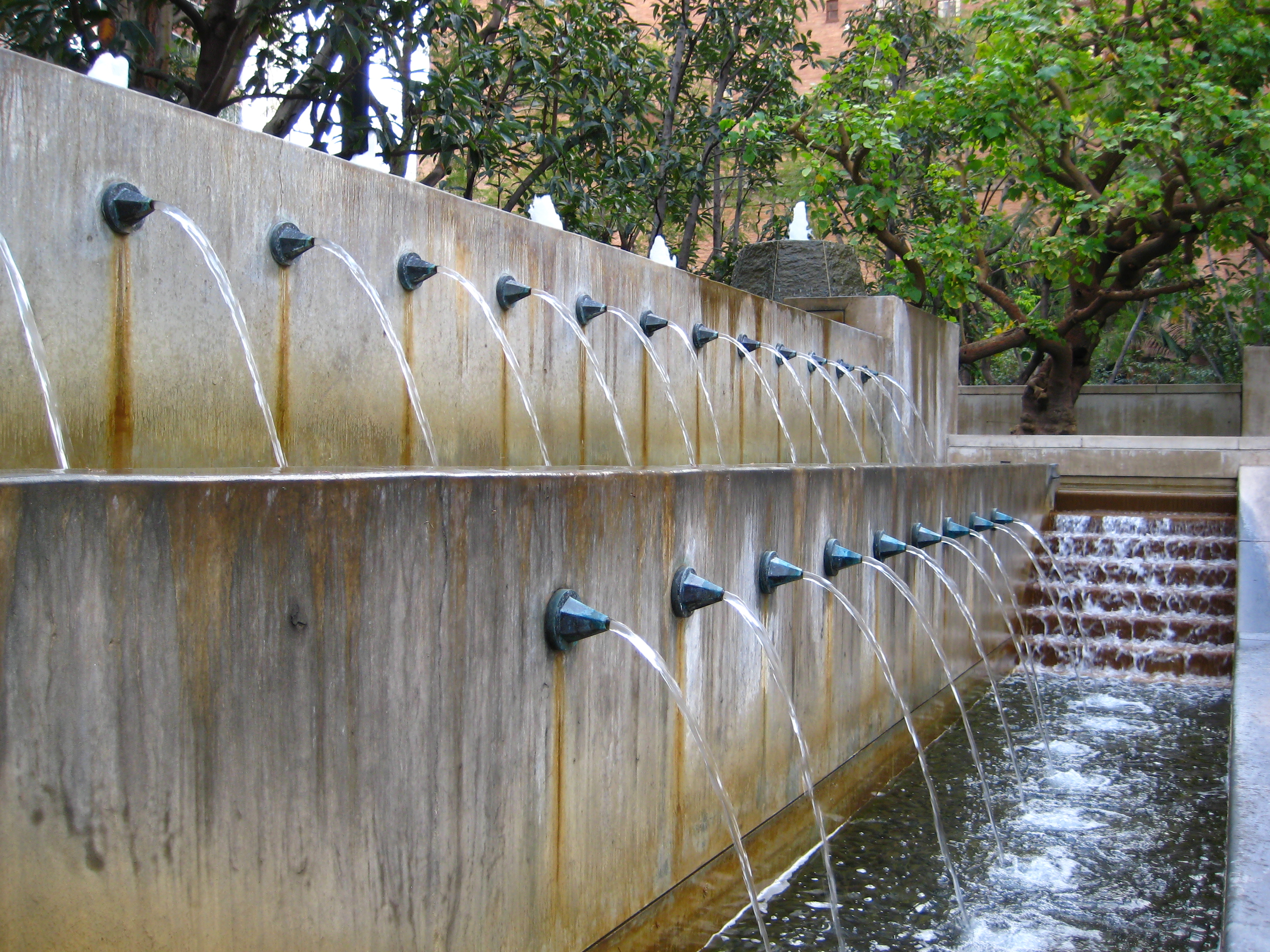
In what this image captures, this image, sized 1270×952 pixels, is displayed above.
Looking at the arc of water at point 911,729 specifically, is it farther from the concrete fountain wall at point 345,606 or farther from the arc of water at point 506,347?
the arc of water at point 506,347

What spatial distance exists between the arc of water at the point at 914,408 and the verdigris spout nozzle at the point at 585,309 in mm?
5990

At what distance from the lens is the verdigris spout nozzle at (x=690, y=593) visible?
3984 mm

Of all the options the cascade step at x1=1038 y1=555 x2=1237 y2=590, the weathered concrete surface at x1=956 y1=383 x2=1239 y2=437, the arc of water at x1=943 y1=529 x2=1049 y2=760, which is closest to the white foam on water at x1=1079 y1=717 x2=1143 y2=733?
the arc of water at x1=943 y1=529 x2=1049 y2=760

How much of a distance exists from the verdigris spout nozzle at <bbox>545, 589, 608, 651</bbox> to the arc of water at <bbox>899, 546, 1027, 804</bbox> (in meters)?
2.56

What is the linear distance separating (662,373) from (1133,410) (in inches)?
670

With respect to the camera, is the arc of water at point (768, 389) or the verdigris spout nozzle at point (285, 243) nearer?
the verdigris spout nozzle at point (285, 243)

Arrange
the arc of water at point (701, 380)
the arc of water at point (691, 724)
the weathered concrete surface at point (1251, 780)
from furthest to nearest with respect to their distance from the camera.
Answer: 1. the arc of water at point (701, 380)
2. the arc of water at point (691, 724)
3. the weathered concrete surface at point (1251, 780)

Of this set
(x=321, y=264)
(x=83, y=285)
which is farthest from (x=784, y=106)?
(x=83, y=285)

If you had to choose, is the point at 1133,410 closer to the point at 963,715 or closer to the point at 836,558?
the point at 963,715

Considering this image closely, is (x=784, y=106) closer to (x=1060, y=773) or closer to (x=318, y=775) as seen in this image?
(x=1060, y=773)

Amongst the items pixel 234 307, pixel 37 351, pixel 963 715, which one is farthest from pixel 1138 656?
pixel 37 351

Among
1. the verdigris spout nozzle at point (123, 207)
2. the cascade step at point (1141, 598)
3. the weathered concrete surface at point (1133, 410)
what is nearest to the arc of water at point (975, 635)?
the cascade step at point (1141, 598)

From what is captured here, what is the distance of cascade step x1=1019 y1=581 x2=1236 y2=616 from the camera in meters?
10.1

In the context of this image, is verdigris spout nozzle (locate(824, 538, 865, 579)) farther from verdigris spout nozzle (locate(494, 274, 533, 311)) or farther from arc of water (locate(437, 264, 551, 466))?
Answer: verdigris spout nozzle (locate(494, 274, 533, 311))
